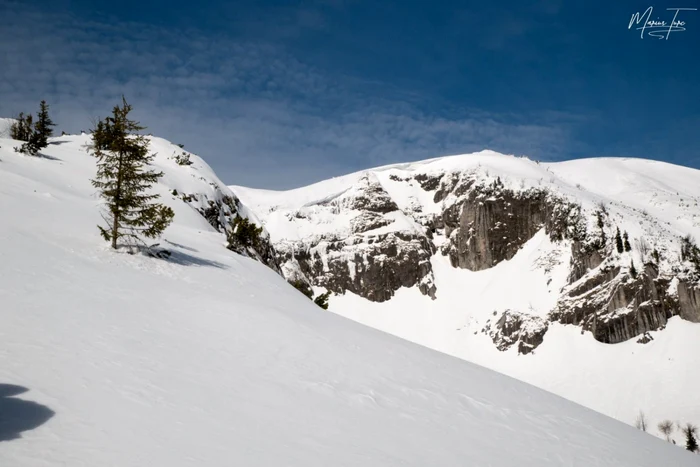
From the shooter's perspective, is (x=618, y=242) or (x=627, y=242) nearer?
(x=627, y=242)

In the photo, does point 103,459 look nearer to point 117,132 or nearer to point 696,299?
point 117,132

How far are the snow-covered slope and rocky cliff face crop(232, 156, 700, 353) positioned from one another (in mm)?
111677

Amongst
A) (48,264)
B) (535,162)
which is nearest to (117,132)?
(48,264)

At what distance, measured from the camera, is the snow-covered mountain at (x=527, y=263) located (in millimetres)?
103062

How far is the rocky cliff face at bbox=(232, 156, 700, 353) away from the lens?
356ft

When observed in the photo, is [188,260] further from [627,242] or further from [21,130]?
[627,242]

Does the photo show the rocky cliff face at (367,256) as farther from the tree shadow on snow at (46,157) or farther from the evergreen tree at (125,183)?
the evergreen tree at (125,183)

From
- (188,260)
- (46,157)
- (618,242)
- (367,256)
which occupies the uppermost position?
(618,242)

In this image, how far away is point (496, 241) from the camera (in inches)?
5600

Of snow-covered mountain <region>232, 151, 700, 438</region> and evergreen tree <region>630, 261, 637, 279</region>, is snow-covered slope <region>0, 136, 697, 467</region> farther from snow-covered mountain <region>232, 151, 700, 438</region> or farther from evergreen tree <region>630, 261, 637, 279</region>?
evergreen tree <region>630, 261, 637, 279</region>

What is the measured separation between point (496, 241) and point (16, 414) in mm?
145828

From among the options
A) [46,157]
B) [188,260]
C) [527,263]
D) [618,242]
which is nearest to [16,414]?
[188,260]

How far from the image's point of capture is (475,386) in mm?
13328

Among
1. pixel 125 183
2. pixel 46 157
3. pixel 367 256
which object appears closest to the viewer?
pixel 125 183
